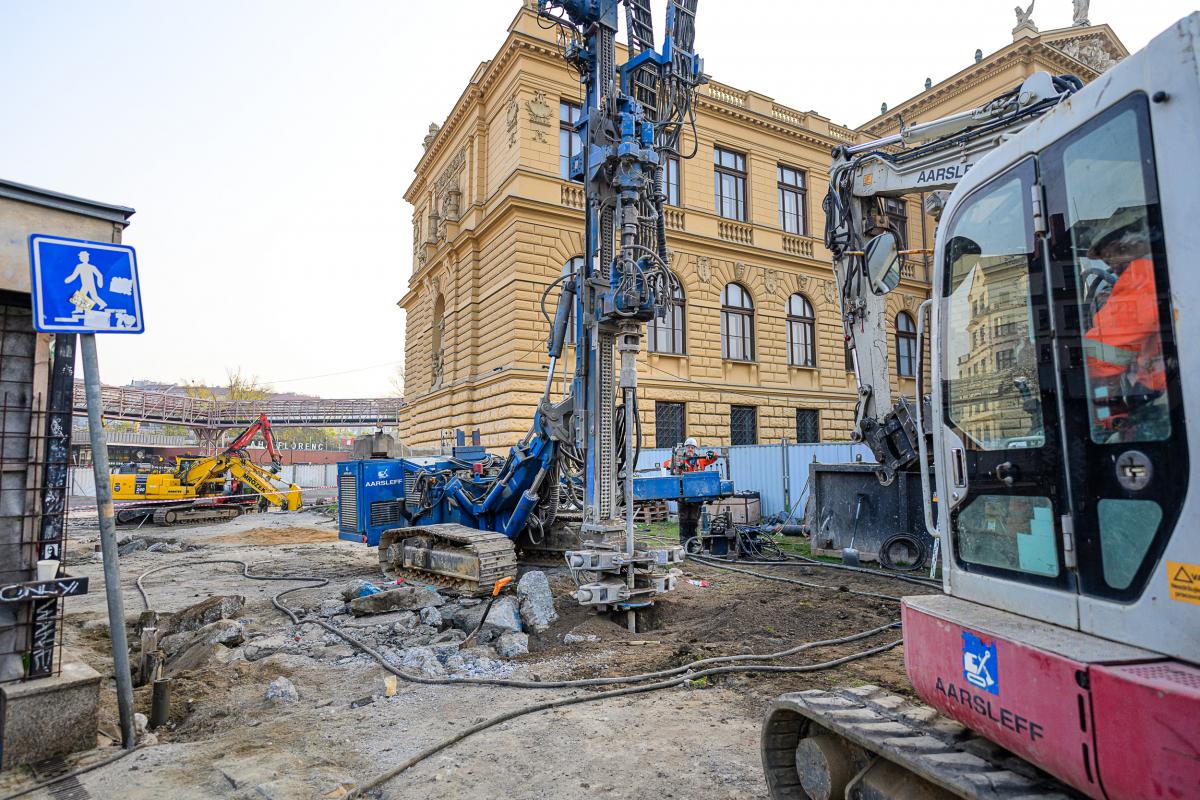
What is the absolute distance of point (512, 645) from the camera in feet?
21.0

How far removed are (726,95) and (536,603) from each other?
76.0ft

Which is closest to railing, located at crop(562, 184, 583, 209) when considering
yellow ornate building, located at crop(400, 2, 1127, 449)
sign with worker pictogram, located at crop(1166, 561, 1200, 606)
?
yellow ornate building, located at crop(400, 2, 1127, 449)

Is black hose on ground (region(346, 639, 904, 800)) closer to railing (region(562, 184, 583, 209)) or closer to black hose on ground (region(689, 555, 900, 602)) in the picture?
black hose on ground (region(689, 555, 900, 602))

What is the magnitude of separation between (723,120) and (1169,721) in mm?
Answer: 26017

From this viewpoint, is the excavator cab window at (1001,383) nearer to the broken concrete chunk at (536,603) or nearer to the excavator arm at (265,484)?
the broken concrete chunk at (536,603)

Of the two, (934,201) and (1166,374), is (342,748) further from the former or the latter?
(934,201)

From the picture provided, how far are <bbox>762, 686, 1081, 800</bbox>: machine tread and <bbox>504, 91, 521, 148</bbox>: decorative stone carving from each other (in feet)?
68.1

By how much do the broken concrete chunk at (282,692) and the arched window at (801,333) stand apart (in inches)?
901

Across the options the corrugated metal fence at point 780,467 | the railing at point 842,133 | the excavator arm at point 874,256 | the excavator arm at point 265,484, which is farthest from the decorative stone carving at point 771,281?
the excavator arm at point 265,484

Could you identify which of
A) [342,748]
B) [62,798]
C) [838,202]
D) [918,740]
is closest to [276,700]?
[342,748]

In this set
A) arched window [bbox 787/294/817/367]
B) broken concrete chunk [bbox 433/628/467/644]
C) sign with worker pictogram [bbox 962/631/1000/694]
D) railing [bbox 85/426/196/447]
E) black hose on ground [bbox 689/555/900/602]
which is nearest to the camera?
sign with worker pictogram [bbox 962/631/1000/694]

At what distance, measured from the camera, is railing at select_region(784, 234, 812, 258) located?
26.3m

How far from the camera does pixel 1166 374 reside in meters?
1.85

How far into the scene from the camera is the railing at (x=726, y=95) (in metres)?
25.0
